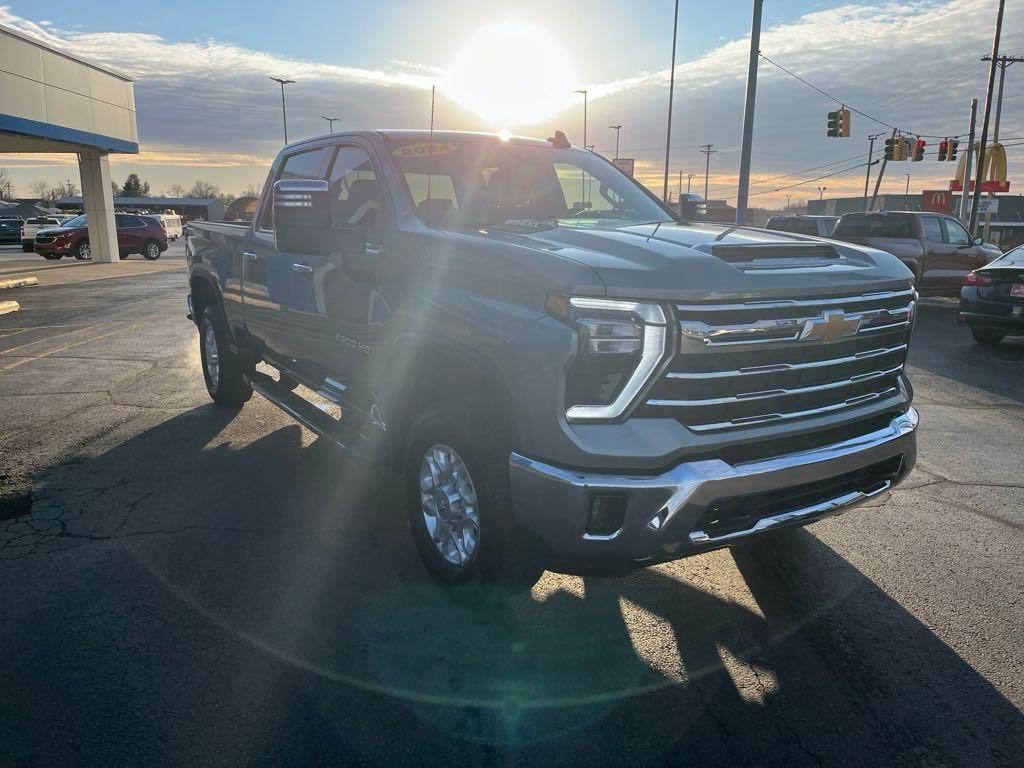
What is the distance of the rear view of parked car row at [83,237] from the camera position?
95.1 feet

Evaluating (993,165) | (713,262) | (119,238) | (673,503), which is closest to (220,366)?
(713,262)

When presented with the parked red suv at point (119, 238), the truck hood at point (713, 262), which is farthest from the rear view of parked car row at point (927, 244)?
the parked red suv at point (119, 238)

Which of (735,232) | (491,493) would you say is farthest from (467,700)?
(735,232)

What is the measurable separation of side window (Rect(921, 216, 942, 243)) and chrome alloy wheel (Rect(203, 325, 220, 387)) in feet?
45.7

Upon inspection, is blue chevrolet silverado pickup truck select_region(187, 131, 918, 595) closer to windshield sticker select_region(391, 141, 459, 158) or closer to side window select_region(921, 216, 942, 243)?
windshield sticker select_region(391, 141, 459, 158)

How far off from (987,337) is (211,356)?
33.4 feet

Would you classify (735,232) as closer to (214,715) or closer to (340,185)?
(340,185)

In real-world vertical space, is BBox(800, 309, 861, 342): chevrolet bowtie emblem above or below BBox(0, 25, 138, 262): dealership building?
below

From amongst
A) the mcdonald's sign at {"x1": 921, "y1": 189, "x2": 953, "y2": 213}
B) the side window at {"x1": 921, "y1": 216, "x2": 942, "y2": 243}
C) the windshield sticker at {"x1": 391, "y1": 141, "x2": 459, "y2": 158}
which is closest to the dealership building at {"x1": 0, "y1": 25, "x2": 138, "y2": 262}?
the windshield sticker at {"x1": 391, "y1": 141, "x2": 459, "y2": 158}

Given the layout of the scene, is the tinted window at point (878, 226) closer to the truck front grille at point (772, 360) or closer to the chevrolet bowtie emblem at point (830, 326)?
the truck front grille at point (772, 360)

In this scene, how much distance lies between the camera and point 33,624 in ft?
10.9

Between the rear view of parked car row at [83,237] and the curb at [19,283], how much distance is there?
9798 mm

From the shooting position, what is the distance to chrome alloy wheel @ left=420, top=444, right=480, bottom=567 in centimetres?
322

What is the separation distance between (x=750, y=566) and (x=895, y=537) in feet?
3.11
